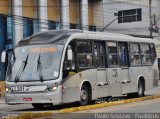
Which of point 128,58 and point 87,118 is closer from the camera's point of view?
point 87,118

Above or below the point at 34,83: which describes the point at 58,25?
above

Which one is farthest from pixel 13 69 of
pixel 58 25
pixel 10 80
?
pixel 58 25

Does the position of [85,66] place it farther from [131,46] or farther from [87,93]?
[131,46]

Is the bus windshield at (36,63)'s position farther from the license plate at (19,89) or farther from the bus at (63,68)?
the license plate at (19,89)

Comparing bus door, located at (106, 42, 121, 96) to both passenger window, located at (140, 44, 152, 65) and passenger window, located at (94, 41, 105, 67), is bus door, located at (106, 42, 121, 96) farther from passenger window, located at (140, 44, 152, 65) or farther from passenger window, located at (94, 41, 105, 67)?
passenger window, located at (140, 44, 152, 65)

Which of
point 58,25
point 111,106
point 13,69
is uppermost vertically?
point 58,25

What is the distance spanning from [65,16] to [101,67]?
33.4 metres

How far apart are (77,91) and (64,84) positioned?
987mm

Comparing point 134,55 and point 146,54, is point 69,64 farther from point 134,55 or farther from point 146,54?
point 146,54

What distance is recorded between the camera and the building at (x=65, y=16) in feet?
159

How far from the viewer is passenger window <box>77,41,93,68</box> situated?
19703 mm

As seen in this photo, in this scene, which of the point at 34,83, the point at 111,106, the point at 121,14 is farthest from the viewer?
the point at 121,14

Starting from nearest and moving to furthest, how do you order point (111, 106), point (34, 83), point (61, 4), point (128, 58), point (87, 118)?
point (87, 118)
point (34, 83)
point (111, 106)
point (128, 58)
point (61, 4)

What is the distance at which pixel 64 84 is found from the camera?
1847cm
